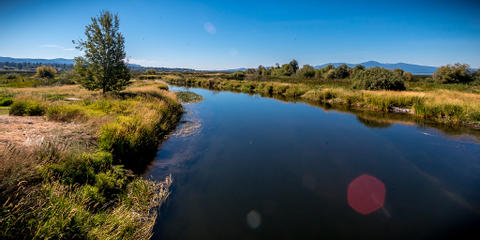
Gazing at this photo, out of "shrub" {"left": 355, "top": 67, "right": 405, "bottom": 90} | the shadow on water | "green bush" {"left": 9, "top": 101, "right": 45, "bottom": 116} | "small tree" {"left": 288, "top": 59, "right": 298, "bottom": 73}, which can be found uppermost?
"small tree" {"left": 288, "top": 59, "right": 298, "bottom": 73}

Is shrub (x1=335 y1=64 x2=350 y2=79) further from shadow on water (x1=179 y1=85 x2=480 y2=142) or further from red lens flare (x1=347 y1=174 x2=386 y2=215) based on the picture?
red lens flare (x1=347 y1=174 x2=386 y2=215)

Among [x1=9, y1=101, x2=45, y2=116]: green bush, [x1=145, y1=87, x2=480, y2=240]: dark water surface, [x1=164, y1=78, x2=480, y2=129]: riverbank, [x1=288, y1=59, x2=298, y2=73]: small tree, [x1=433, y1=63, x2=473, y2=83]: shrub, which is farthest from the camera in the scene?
[x1=288, y1=59, x2=298, y2=73]: small tree

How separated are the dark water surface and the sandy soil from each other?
2.60 m

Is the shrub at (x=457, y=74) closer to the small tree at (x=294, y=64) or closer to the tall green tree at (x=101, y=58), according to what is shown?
the tall green tree at (x=101, y=58)

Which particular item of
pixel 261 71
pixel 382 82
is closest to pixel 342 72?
pixel 382 82

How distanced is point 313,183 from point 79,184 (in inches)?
269

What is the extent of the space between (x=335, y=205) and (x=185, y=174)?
5138mm

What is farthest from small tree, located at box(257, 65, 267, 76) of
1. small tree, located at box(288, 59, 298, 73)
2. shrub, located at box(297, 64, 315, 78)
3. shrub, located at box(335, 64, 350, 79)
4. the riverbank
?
the riverbank

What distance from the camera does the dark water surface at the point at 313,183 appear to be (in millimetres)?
4875

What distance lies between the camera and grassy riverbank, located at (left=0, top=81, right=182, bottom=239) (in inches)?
115

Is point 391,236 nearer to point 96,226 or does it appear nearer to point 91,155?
point 96,226

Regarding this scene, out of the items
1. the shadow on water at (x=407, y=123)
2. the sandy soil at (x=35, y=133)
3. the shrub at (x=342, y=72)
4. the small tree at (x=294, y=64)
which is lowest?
the shadow on water at (x=407, y=123)

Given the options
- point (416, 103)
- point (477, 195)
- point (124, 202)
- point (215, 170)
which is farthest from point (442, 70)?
point (124, 202)

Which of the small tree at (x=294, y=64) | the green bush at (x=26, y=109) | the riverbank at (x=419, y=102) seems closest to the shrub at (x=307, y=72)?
the small tree at (x=294, y=64)
